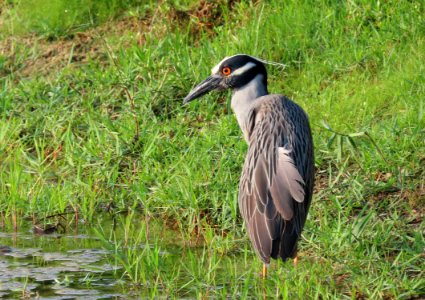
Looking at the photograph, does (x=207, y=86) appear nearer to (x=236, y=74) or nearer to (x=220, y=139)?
(x=236, y=74)

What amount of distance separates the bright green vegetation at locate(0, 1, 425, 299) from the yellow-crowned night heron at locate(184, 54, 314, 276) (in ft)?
0.70

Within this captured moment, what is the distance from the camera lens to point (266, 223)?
19.5 feet

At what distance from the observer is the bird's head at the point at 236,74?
7.34m

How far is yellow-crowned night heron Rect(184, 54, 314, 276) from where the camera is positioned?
5938 mm

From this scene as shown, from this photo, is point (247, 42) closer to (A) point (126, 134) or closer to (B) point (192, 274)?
(A) point (126, 134)

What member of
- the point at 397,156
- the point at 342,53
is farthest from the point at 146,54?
the point at 397,156

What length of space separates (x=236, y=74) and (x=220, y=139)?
0.63m

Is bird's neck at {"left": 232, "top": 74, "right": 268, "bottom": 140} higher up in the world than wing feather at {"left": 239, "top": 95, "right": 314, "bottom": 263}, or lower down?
higher up

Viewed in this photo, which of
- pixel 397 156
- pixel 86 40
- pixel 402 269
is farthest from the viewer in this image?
pixel 86 40

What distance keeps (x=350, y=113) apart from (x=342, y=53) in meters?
0.87

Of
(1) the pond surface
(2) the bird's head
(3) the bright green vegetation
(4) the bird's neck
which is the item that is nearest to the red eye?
(2) the bird's head

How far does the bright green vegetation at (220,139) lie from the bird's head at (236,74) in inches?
18.0

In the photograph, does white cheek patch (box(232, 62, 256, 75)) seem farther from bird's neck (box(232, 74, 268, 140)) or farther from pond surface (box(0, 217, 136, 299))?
pond surface (box(0, 217, 136, 299))

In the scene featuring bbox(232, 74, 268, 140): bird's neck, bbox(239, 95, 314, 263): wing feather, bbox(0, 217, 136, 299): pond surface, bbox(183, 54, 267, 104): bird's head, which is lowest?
bbox(0, 217, 136, 299): pond surface
